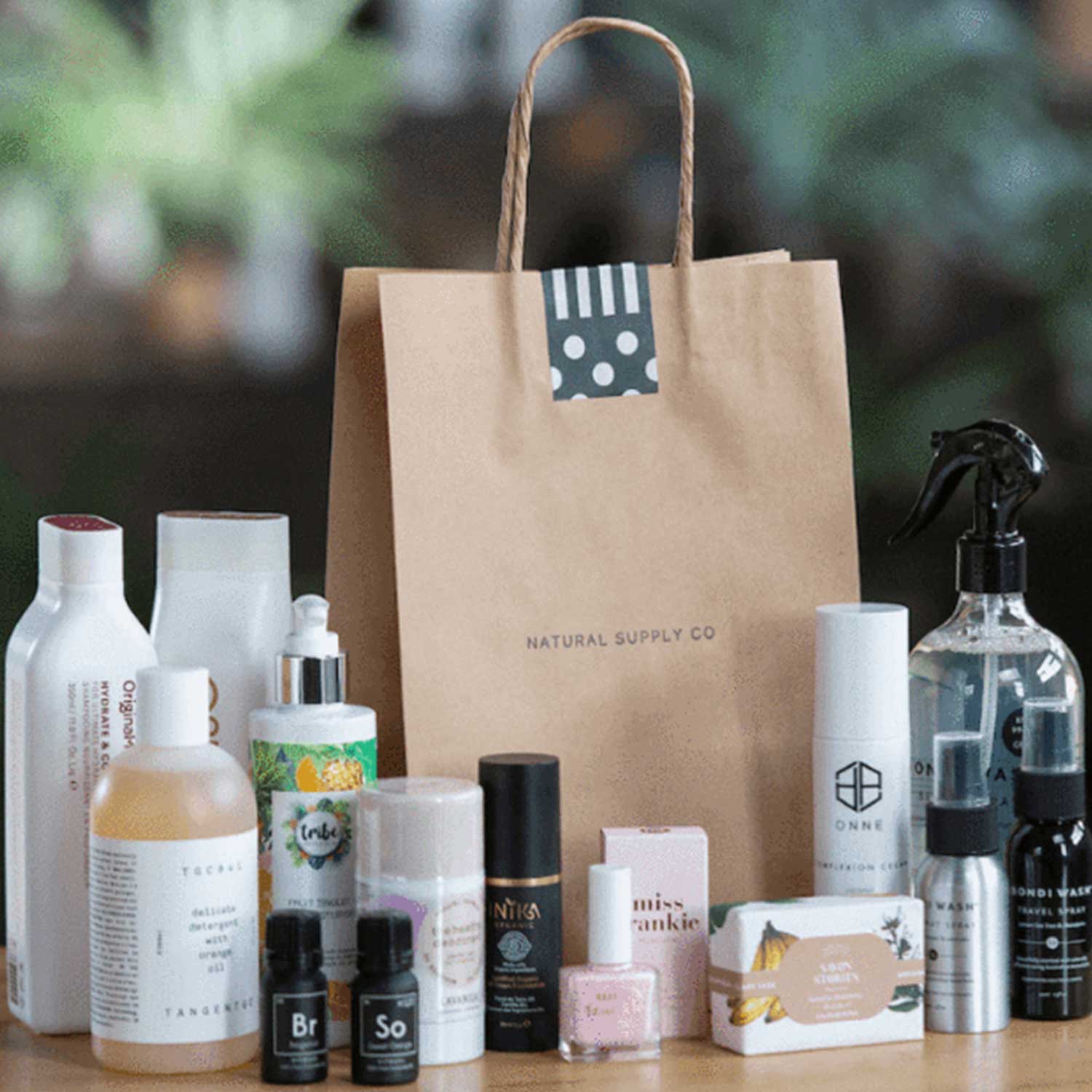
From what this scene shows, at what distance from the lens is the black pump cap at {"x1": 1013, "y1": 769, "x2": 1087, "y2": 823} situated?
0.78m

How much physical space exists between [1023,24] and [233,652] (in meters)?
0.62

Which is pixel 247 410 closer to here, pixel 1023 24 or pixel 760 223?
pixel 760 223

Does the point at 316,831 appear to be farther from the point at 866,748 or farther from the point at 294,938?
the point at 866,748

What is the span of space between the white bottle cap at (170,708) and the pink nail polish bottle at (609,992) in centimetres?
19

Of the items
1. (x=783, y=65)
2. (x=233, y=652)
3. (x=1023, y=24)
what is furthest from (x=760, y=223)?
(x=233, y=652)

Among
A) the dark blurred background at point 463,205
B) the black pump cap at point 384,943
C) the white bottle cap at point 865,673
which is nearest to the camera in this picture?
the black pump cap at point 384,943

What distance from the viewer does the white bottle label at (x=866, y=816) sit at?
2.64 feet

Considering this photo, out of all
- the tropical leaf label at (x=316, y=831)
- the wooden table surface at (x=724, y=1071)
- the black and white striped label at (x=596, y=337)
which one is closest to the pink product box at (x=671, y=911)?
the wooden table surface at (x=724, y=1071)

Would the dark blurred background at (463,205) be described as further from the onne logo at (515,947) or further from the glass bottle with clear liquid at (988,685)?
the onne logo at (515,947)

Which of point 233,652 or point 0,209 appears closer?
point 233,652

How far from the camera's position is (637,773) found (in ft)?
2.78

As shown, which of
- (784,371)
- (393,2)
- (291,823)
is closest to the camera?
(291,823)

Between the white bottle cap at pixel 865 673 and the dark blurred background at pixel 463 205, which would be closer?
the white bottle cap at pixel 865 673

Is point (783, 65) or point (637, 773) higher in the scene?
point (783, 65)
